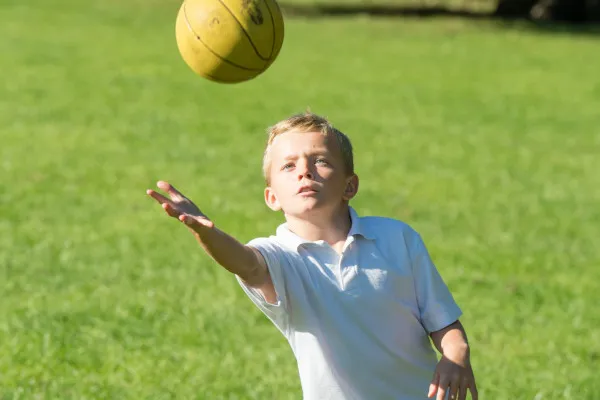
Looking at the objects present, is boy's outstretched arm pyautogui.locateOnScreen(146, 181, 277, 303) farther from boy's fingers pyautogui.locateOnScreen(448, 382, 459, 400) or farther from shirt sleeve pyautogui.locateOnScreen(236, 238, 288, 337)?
boy's fingers pyautogui.locateOnScreen(448, 382, 459, 400)

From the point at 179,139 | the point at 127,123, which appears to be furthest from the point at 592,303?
the point at 127,123

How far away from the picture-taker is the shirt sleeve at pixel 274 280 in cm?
337

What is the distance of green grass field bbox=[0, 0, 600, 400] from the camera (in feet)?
18.4

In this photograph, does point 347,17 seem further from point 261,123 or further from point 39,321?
point 39,321

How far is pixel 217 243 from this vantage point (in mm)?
3160

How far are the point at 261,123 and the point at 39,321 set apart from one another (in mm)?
6711

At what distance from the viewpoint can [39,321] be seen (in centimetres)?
603

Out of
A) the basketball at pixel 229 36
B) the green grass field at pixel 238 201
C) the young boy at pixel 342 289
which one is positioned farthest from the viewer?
the green grass field at pixel 238 201

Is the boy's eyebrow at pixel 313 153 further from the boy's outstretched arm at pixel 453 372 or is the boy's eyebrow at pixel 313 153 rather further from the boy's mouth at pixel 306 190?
the boy's outstretched arm at pixel 453 372

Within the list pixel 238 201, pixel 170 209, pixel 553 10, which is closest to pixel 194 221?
pixel 170 209

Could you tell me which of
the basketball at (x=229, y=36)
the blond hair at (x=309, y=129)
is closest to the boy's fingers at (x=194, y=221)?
the blond hair at (x=309, y=129)

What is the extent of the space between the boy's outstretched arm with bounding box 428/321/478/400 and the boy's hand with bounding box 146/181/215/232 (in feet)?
2.64

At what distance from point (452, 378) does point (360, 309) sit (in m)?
0.33

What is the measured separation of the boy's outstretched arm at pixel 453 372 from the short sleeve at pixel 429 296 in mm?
48
